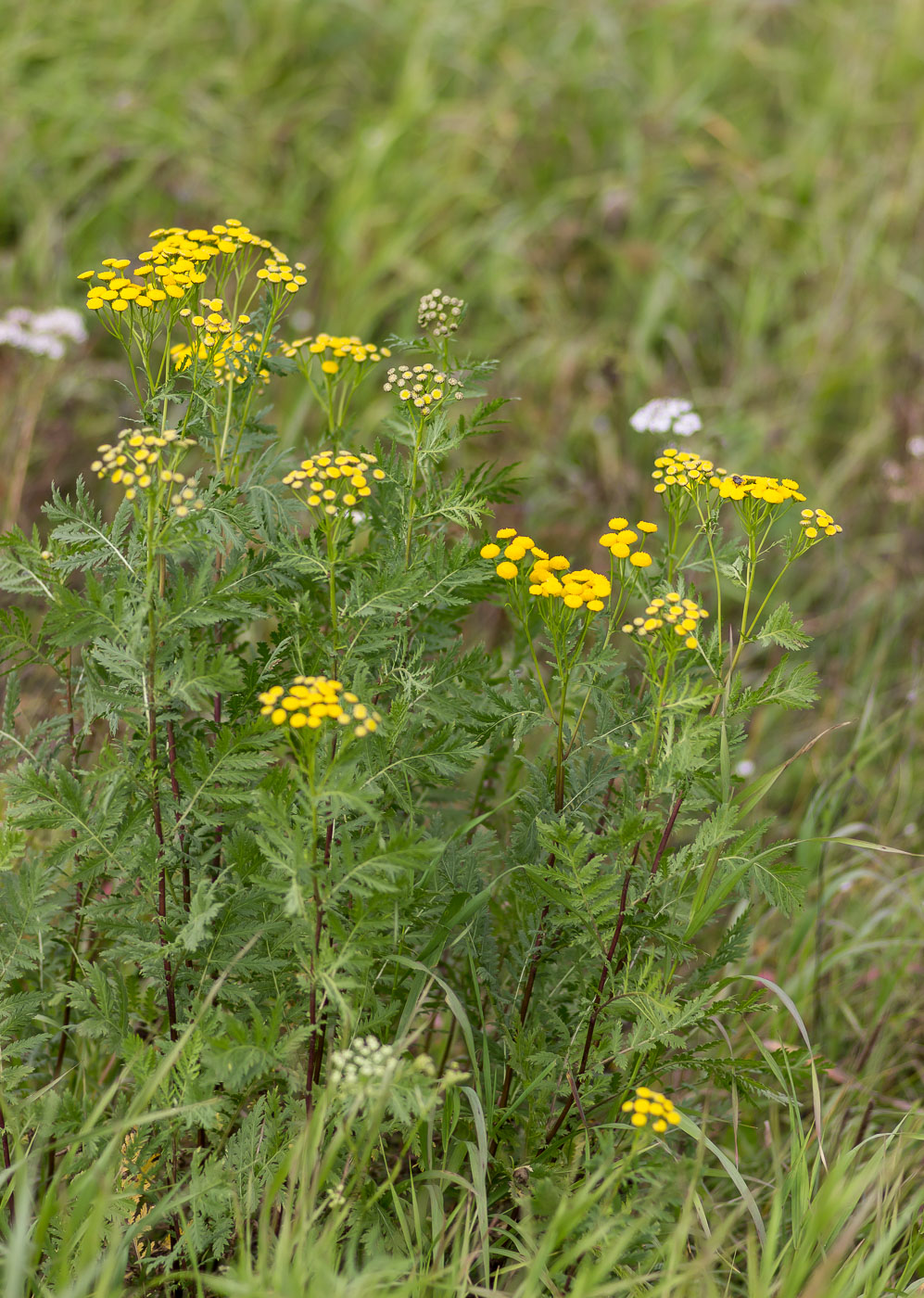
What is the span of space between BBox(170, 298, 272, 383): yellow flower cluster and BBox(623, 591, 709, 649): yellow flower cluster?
0.66 metres

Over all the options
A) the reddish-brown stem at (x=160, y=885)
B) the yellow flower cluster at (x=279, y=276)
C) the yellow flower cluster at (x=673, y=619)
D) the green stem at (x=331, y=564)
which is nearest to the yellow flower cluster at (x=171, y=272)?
the yellow flower cluster at (x=279, y=276)

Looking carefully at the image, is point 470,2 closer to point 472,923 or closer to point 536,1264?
point 472,923

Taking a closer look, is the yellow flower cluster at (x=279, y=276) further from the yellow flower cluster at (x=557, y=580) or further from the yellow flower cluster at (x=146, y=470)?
the yellow flower cluster at (x=557, y=580)

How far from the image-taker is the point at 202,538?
143 cm

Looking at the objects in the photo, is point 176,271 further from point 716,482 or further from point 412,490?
point 716,482

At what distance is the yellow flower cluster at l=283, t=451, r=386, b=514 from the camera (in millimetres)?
1415

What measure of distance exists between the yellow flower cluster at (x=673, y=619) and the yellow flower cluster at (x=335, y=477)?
0.40 metres

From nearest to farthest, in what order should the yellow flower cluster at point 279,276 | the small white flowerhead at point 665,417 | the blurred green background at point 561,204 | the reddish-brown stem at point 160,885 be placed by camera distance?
1. the reddish-brown stem at point 160,885
2. the yellow flower cluster at point 279,276
3. the small white flowerhead at point 665,417
4. the blurred green background at point 561,204

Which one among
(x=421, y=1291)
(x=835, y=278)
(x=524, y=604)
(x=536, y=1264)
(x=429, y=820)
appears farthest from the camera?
(x=835, y=278)

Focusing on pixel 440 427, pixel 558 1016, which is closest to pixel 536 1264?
pixel 558 1016

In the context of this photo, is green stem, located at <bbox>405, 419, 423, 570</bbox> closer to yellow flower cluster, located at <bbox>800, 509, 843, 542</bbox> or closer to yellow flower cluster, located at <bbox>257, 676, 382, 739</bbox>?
yellow flower cluster, located at <bbox>257, 676, 382, 739</bbox>

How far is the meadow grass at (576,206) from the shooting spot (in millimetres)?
3961

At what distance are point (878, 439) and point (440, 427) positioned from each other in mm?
3137

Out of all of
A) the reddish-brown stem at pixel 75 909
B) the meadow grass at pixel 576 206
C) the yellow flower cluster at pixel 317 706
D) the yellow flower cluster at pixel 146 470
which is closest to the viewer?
the yellow flower cluster at pixel 317 706
